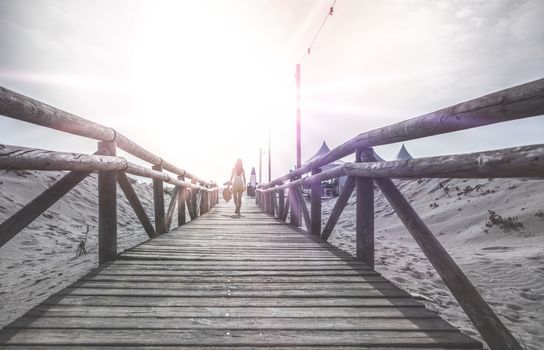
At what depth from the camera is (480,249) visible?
5820 mm

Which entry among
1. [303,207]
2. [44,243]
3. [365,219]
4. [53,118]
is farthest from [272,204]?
[53,118]

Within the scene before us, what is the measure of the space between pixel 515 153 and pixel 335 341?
1141 mm

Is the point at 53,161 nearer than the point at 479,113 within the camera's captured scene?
No

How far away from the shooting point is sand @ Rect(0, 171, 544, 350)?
10.8 ft

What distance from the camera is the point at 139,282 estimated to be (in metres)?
2.25

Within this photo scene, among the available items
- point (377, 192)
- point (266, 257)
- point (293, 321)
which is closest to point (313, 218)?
point (266, 257)

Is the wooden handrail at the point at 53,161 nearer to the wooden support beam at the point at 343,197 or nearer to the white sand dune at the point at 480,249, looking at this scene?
the wooden support beam at the point at 343,197

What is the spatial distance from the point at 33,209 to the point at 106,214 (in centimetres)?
85

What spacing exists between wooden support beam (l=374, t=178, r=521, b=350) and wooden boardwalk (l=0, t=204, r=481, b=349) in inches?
4.4

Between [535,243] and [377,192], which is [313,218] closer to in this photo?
[535,243]

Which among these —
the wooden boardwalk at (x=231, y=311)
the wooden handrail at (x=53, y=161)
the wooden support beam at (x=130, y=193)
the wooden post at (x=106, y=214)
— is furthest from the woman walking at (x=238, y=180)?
the wooden boardwalk at (x=231, y=311)

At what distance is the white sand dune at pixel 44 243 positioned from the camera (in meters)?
3.65

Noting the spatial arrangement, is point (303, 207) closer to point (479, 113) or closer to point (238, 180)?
point (479, 113)

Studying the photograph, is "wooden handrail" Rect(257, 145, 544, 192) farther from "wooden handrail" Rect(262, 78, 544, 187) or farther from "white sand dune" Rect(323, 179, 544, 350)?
"white sand dune" Rect(323, 179, 544, 350)
